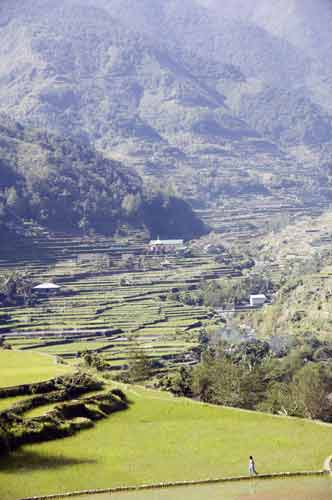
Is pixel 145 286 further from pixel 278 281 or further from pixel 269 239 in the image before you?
pixel 269 239

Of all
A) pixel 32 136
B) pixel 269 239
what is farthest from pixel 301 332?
pixel 32 136

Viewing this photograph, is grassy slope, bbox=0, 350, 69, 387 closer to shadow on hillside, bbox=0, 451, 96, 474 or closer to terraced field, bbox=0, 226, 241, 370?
shadow on hillside, bbox=0, 451, 96, 474

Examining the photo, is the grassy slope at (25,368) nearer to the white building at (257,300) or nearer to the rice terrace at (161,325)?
the rice terrace at (161,325)

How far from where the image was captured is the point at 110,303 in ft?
252

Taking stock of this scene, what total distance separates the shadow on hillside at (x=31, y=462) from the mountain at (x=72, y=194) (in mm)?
74038

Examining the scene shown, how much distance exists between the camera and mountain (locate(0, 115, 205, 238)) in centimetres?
10938

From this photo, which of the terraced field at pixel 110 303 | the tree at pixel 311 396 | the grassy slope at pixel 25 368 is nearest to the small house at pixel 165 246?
the terraced field at pixel 110 303

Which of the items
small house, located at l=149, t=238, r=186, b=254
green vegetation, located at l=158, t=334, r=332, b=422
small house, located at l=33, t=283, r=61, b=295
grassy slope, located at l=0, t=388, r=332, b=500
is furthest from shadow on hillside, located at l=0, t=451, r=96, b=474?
small house, located at l=149, t=238, r=186, b=254

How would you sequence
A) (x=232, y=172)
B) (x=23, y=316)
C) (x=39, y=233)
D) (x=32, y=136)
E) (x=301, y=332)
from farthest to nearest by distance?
(x=232, y=172)
(x=32, y=136)
(x=39, y=233)
(x=23, y=316)
(x=301, y=332)

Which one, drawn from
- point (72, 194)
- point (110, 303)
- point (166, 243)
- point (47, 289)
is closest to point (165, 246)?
point (166, 243)

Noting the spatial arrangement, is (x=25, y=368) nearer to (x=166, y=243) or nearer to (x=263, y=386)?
(x=263, y=386)

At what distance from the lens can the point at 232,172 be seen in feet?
567

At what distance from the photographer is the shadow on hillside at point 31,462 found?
24.8 meters

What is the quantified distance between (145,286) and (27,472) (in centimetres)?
6098
